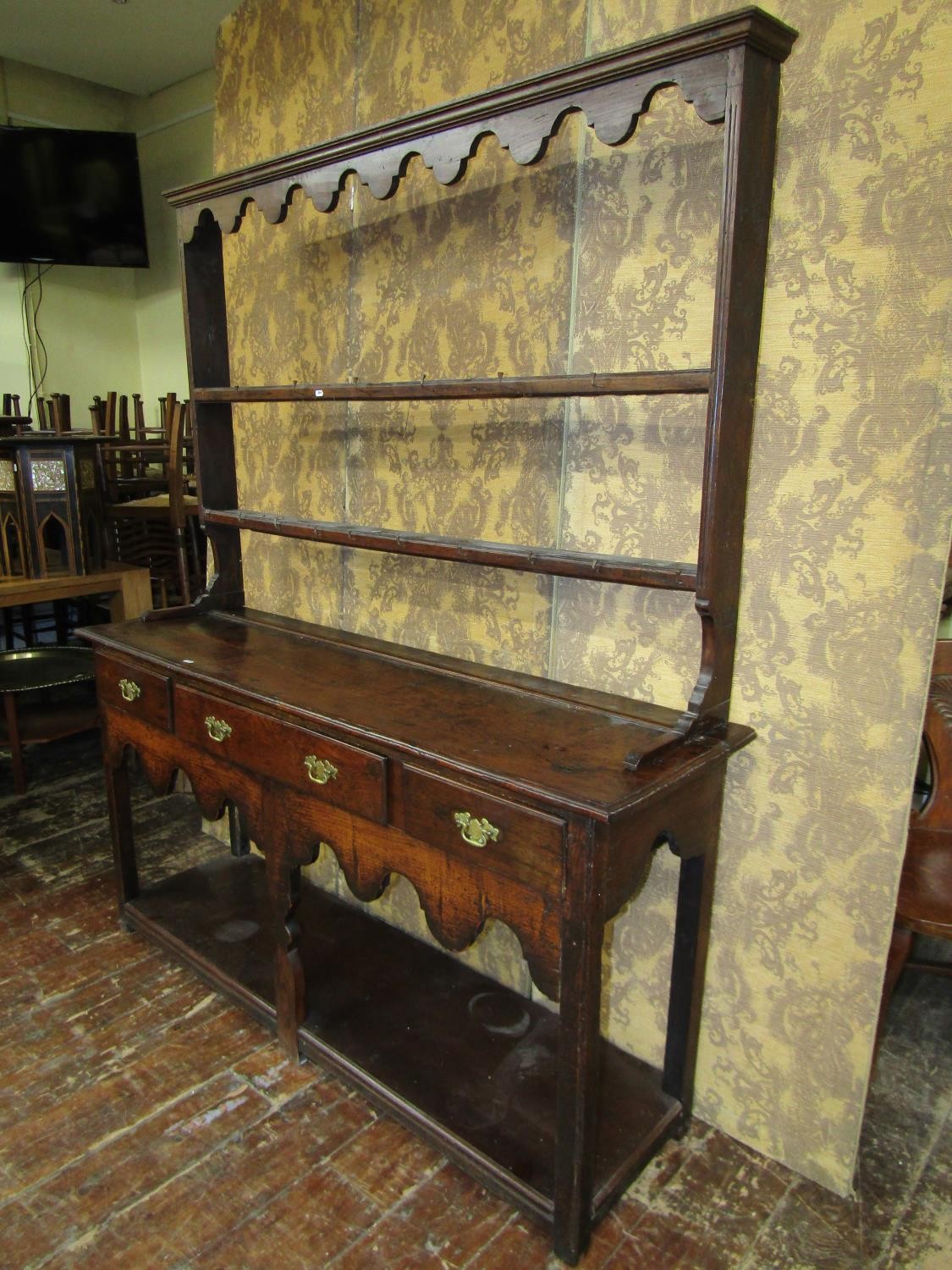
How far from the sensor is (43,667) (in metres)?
3.43

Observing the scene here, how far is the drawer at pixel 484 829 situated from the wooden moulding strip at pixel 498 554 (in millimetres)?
414

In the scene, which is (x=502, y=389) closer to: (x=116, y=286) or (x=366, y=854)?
(x=366, y=854)

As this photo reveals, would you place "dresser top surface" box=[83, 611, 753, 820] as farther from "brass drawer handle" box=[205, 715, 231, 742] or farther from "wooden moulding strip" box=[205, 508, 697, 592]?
"wooden moulding strip" box=[205, 508, 697, 592]

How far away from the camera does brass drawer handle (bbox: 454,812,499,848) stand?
1341mm

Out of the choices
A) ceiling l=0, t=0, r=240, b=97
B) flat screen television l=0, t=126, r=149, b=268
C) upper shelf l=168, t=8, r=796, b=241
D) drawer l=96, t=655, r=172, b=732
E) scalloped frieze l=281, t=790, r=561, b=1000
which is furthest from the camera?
flat screen television l=0, t=126, r=149, b=268

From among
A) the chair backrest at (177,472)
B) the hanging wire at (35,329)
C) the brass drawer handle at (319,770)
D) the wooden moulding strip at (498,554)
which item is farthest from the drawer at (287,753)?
the hanging wire at (35,329)

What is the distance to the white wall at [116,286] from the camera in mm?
5777

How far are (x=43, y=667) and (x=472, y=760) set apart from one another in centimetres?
270

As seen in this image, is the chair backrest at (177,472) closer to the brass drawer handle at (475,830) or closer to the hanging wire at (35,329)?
the hanging wire at (35,329)

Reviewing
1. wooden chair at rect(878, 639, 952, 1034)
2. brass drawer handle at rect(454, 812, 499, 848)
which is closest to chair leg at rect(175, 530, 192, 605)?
brass drawer handle at rect(454, 812, 499, 848)

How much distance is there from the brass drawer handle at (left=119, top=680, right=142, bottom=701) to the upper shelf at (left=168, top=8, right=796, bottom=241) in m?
1.08

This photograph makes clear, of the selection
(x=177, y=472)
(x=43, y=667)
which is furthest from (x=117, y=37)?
(x=43, y=667)

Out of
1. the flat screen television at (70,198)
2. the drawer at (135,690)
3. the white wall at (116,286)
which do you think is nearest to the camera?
the drawer at (135,690)

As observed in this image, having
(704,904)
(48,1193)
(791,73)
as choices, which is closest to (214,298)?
(791,73)
